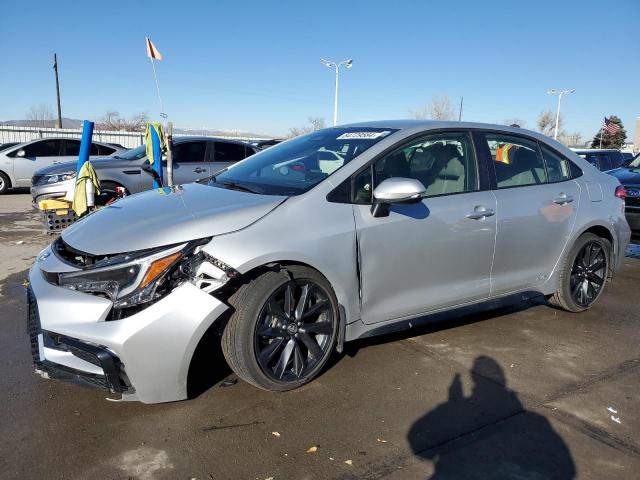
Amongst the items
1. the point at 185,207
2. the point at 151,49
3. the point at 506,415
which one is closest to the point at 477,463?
the point at 506,415

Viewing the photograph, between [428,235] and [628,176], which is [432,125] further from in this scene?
[628,176]

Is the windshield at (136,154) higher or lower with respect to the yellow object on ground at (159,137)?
lower

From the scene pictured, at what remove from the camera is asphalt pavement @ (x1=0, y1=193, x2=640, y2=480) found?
2.55 m

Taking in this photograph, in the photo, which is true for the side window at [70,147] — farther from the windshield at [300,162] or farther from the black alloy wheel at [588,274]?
the black alloy wheel at [588,274]

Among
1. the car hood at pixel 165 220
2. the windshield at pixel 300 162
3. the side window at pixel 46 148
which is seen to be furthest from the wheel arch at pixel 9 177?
the car hood at pixel 165 220

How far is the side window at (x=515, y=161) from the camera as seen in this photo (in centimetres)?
417

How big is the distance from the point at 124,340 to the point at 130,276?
33cm

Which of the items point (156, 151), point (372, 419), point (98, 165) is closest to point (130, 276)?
point (372, 419)

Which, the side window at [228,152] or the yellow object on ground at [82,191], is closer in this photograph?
the yellow object on ground at [82,191]

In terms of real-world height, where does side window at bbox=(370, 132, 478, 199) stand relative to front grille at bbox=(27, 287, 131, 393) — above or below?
above

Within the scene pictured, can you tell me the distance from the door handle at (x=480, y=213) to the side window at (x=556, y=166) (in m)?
0.95

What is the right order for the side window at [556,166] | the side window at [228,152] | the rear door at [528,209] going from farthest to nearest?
the side window at [228,152] → the side window at [556,166] → the rear door at [528,209]

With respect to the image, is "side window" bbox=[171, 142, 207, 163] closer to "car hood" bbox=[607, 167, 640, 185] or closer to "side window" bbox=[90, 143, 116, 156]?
"side window" bbox=[90, 143, 116, 156]

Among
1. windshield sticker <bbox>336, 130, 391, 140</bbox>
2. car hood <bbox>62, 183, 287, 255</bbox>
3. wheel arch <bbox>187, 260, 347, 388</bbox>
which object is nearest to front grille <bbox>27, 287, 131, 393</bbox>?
wheel arch <bbox>187, 260, 347, 388</bbox>
